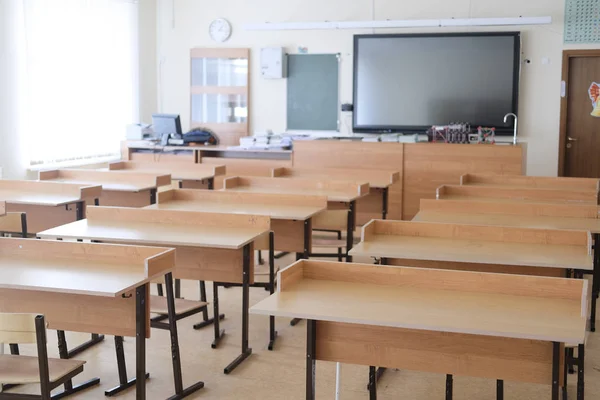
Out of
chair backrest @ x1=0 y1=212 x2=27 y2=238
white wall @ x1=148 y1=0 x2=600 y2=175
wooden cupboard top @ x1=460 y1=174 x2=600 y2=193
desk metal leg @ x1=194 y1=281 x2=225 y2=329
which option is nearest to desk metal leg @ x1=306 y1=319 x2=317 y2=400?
desk metal leg @ x1=194 y1=281 x2=225 y2=329

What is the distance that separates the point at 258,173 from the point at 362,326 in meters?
6.18

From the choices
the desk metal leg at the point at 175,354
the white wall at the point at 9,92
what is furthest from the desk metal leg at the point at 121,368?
the white wall at the point at 9,92

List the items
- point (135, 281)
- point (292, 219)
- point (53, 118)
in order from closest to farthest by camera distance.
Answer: point (135, 281), point (292, 219), point (53, 118)

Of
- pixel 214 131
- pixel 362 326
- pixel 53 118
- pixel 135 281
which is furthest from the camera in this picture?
pixel 214 131

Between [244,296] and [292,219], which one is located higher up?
[292,219]

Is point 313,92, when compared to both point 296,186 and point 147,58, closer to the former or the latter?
point 147,58

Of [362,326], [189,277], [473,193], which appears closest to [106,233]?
[189,277]

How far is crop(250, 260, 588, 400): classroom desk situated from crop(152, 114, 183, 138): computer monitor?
21.5 feet

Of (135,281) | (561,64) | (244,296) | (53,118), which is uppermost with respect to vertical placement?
(561,64)

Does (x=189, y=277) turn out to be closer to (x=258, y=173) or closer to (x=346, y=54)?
(x=258, y=173)

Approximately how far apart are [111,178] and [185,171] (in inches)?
37.3

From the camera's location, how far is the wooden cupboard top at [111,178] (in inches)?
242

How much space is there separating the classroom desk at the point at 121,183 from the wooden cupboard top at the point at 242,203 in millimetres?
832

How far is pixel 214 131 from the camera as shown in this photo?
1017 cm
